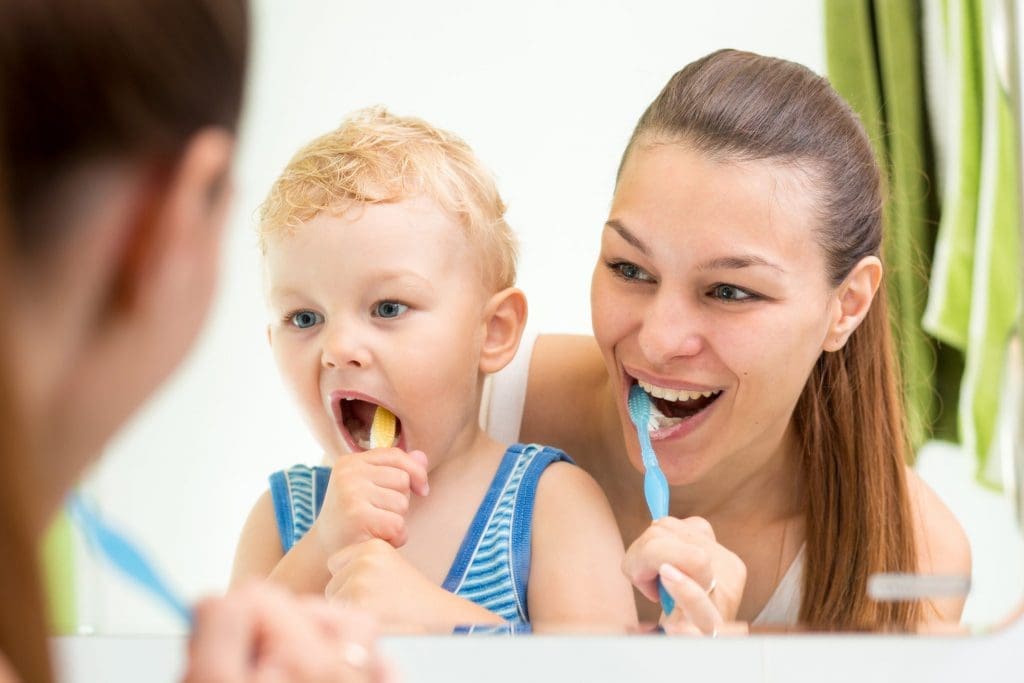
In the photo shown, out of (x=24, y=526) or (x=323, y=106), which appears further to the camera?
(x=323, y=106)

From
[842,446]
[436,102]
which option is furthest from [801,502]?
[436,102]

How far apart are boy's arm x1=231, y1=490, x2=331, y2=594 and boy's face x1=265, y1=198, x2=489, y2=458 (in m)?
0.06

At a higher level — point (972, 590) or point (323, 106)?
point (323, 106)

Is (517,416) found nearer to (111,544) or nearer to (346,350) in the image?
(346,350)

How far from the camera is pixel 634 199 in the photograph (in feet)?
2.30

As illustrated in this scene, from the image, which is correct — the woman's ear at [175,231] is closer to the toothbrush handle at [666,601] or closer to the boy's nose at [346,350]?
the boy's nose at [346,350]

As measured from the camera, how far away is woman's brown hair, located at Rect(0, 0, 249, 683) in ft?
1.11

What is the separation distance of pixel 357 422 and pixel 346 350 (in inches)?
1.9

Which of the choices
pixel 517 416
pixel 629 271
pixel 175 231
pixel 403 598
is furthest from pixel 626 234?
pixel 175 231

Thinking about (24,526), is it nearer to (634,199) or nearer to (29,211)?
(29,211)

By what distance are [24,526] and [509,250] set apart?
424mm

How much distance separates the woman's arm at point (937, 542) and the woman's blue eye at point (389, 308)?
0.33 meters

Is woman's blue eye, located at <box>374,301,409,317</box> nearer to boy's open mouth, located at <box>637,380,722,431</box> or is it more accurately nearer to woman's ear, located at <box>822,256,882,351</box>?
boy's open mouth, located at <box>637,380,722,431</box>

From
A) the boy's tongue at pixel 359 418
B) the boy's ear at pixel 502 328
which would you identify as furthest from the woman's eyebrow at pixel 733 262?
the boy's tongue at pixel 359 418
